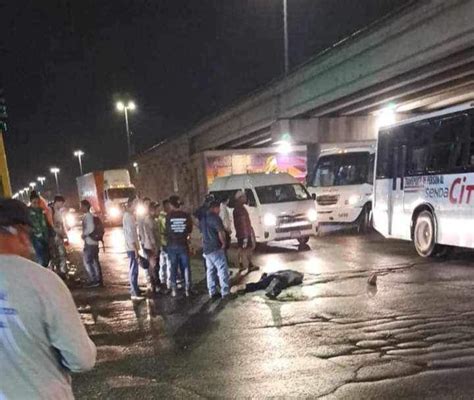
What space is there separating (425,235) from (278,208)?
4.31 meters

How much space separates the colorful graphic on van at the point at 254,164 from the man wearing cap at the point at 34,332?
3460 centimetres

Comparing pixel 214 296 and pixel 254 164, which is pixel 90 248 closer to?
pixel 214 296

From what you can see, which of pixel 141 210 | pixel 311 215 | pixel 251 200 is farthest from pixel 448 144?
pixel 141 210

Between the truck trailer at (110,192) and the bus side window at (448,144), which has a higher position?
the bus side window at (448,144)

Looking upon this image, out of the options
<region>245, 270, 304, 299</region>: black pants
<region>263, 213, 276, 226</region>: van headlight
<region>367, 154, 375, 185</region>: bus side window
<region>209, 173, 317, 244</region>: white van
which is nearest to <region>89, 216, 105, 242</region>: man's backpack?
<region>245, 270, 304, 299</region>: black pants

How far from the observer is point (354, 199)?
1978cm

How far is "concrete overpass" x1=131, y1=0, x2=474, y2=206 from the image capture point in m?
17.0

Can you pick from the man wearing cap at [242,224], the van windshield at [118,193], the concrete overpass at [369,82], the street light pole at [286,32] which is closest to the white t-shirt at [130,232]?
the man wearing cap at [242,224]

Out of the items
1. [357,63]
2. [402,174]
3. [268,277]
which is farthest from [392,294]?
[357,63]

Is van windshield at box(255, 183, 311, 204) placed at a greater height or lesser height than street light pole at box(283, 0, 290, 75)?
lesser

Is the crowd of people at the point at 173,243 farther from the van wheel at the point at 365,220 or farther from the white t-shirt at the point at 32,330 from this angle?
the van wheel at the point at 365,220

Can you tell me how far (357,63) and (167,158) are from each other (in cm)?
3517

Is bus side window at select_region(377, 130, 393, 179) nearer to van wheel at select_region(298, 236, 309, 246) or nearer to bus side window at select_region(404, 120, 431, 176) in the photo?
bus side window at select_region(404, 120, 431, 176)

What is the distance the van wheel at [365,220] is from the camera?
19.9 metres
